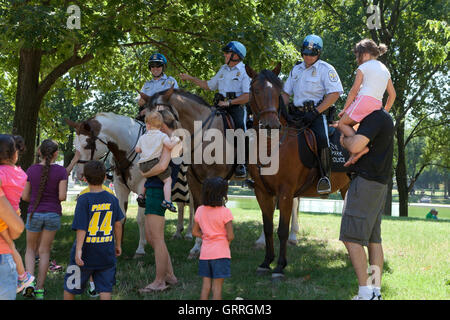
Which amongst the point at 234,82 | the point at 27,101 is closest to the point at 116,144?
the point at 234,82

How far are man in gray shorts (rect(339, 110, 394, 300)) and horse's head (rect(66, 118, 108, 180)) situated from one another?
13.6ft

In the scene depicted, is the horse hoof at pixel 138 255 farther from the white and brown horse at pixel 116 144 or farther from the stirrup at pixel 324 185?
the stirrup at pixel 324 185

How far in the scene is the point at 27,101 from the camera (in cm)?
1148

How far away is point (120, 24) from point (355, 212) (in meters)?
7.16

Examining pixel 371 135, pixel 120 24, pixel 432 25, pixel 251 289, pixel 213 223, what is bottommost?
pixel 251 289

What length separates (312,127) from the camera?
265 inches

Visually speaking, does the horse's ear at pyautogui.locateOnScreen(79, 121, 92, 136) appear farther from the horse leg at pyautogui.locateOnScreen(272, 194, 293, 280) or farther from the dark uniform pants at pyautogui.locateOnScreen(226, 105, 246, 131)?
the horse leg at pyautogui.locateOnScreen(272, 194, 293, 280)

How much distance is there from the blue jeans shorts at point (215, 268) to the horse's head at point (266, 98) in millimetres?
2091

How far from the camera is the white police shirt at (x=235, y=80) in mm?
7656

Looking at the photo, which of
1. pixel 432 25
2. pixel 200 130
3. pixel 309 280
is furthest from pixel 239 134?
pixel 432 25

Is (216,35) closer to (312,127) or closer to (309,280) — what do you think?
(312,127)

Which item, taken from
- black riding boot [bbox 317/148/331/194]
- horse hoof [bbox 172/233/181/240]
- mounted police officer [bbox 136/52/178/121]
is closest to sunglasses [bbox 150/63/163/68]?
mounted police officer [bbox 136/52/178/121]

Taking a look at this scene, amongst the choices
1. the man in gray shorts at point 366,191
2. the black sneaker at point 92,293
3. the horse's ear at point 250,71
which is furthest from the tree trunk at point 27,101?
the man in gray shorts at point 366,191

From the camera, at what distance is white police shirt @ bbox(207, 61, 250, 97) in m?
7.66
